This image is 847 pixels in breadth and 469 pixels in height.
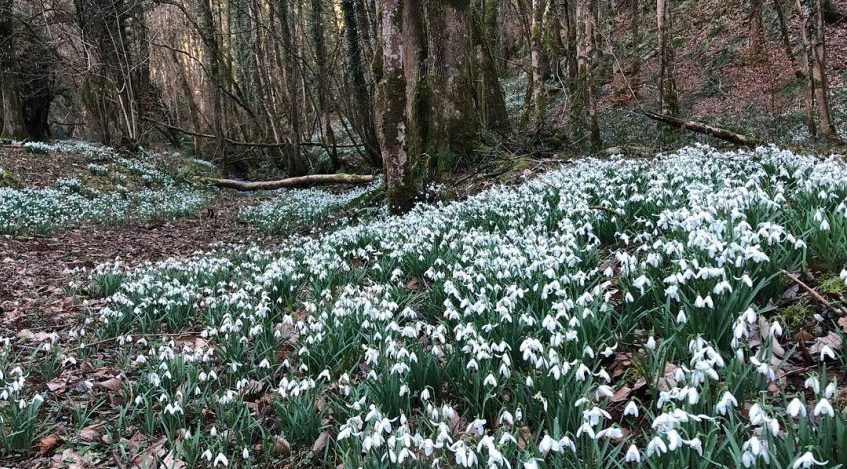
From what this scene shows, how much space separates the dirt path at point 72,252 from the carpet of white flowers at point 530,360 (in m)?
1.18

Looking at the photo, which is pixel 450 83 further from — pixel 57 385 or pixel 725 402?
pixel 725 402

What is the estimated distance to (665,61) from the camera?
43.3ft

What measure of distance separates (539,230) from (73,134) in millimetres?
42908

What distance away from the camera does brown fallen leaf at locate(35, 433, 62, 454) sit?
3.17m

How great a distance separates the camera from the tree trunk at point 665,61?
12684mm

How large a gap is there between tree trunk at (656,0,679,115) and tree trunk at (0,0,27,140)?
1861cm

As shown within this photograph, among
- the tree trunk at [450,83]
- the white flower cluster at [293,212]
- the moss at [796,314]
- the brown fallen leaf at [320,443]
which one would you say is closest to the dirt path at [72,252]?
the white flower cluster at [293,212]

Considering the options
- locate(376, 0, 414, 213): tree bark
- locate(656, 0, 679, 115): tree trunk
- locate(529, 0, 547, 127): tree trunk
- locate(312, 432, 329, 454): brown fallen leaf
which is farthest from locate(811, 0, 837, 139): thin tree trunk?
locate(312, 432, 329, 454): brown fallen leaf

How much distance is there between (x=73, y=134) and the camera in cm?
3953

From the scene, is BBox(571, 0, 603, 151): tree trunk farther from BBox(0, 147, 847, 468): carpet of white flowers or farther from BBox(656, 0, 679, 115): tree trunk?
BBox(0, 147, 847, 468): carpet of white flowers

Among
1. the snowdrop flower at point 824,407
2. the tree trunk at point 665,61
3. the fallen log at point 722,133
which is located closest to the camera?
the snowdrop flower at point 824,407

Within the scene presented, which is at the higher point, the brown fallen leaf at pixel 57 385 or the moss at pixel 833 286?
the moss at pixel 833 286

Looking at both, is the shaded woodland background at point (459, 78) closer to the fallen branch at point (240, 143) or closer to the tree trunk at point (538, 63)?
the tree trunk at point (538, 63)

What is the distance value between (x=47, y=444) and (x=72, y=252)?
20.8 feet
